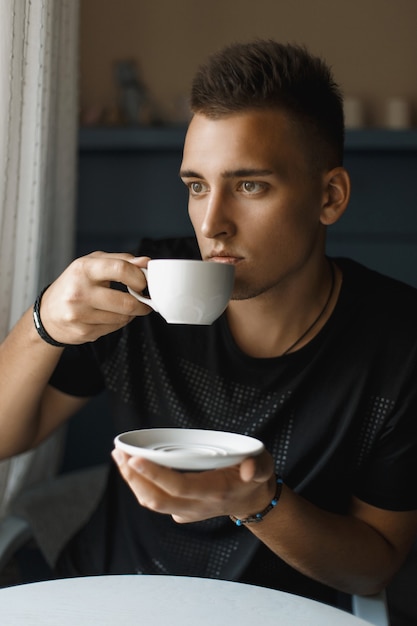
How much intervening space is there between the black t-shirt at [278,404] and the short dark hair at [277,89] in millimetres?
295

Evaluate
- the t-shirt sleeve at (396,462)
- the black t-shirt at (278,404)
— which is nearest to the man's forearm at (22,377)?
the black t-shirt at (278,404)

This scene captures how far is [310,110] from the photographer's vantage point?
4.54ft

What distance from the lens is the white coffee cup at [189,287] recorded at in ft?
3.19

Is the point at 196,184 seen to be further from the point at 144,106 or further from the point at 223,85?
the point at 144,106

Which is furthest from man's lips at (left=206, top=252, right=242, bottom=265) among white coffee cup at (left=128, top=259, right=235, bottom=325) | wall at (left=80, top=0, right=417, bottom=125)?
wall at (left=80, top=0, right=417, bottom=125)

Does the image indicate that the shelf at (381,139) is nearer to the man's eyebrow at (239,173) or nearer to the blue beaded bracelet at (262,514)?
the man's eyebrow at (239,173)

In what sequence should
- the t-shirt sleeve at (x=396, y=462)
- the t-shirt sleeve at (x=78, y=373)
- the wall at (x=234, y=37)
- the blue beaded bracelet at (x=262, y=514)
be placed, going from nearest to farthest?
the blue beaded bracelet at (x=262, y=514) < the t-shirt sleeve at (x=396, y=462) < the t-shirt sleeve at (x=78, y=373) < the wall at (x=234, y=37)

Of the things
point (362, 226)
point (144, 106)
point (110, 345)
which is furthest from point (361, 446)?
point (144, 106)

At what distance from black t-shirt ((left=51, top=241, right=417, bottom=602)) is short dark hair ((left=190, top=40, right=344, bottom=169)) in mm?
295

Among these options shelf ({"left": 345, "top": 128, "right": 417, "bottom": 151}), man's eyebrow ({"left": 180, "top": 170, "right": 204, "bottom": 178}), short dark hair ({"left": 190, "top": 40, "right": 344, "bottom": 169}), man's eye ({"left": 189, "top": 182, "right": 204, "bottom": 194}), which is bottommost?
man's eye ({"left": 189, "top": 182, "right": 204, "bottom": 194})

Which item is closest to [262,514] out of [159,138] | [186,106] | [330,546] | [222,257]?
[330,546]

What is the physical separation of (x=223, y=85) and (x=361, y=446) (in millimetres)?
666

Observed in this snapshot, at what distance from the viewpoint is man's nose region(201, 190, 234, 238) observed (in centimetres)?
123

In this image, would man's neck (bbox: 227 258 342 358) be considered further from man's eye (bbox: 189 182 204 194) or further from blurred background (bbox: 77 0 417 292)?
blurred background (bbox: 77 0 417 292)
